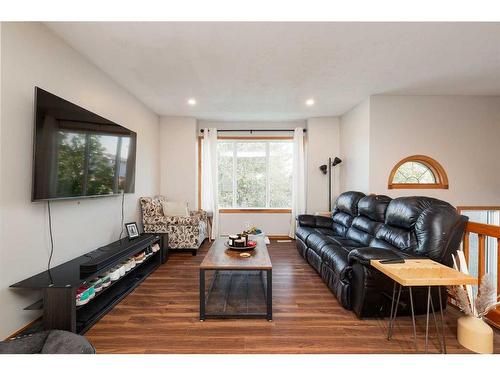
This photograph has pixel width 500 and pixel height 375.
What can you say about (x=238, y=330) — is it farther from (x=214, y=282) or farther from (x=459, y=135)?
(x=459, y=135)

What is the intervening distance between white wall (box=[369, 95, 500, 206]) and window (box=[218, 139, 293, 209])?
77.5 inches

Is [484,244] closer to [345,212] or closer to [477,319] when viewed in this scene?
[477,319]

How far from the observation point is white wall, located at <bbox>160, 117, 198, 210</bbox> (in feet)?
16.2

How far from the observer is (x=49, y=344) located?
128 cm

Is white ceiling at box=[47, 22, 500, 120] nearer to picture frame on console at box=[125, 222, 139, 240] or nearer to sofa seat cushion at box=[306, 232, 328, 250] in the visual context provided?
picture frame on console at box=[125, 222, 139, 240]

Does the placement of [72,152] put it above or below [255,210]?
above

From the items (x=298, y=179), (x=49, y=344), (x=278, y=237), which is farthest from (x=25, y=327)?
(x=298, y=179)

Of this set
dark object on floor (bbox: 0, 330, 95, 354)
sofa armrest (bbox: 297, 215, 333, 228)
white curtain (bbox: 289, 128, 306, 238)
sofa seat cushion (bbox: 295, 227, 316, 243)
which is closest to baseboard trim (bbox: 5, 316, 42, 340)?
dark object on floor (bbox: 0, 330, 95, 354)

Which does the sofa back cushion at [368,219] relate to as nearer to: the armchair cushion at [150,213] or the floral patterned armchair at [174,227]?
the floral patterned armchair at [174,227]

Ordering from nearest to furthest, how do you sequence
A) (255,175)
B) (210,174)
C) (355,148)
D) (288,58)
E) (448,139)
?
(288,58)
(448,139)
(355,148)
(210,174)
(255,175)

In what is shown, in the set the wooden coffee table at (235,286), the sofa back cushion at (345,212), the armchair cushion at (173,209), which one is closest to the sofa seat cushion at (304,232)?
the sofa back cushion at (345,212)

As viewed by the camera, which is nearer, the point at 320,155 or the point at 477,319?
the point at 477,319

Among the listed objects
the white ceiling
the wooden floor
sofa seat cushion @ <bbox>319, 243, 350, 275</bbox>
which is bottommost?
the wooden floor

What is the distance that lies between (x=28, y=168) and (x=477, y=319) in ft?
11.9
